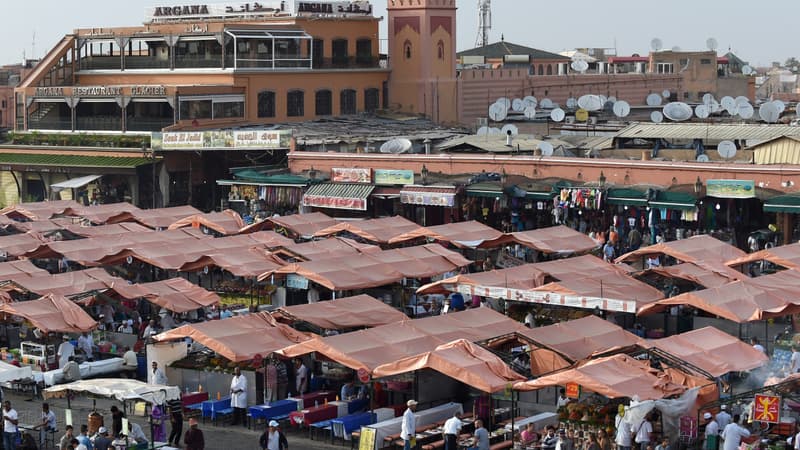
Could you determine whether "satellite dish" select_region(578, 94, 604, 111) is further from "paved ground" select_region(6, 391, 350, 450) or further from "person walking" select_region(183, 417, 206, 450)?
"person walking" select_region(183, 417, 206, 450)

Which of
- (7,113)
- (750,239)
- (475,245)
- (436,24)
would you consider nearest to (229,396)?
(475,245)

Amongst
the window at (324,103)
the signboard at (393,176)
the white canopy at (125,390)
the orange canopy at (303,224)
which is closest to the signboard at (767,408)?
the white canopy at (125,390)

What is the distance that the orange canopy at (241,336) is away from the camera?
83.6 ft

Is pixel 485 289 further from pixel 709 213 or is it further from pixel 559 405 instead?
pixel 709 213

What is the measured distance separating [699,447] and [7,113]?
72130 mm

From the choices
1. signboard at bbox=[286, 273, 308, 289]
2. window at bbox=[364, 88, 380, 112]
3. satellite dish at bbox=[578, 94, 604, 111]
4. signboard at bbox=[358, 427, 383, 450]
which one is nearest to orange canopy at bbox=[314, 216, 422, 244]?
signboard at bbox=[286, 273, 308, 289]

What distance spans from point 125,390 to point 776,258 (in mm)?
15433

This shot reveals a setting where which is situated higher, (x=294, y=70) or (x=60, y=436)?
(x=294, y=70)

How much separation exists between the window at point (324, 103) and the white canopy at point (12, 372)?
102 ft

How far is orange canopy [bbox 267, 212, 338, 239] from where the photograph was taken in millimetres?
38500

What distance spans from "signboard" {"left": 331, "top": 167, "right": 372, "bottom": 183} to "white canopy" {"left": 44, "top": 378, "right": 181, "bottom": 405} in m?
21.7

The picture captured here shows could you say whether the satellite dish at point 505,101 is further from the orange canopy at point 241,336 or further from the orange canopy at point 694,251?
the orange canopy at point 241,336

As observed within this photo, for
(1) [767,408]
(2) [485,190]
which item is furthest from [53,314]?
(2) [485,190]

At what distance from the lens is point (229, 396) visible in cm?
2570
